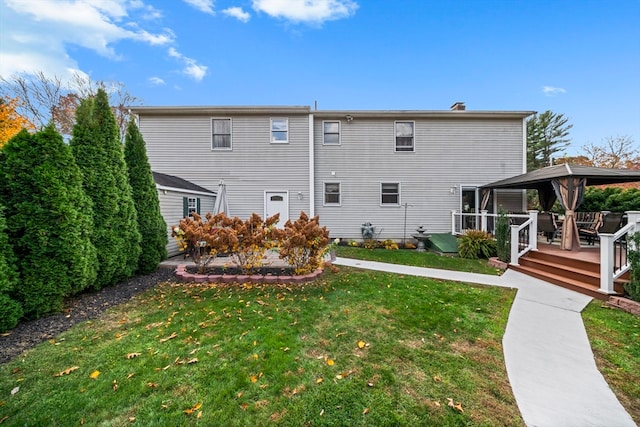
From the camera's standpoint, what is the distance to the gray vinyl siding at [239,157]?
426 inches

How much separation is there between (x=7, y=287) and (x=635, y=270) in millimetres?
9000

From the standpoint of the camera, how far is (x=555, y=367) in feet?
8.70

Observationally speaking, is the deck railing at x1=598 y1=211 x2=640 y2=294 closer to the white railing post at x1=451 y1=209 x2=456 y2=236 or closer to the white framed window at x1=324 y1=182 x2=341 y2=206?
the white railing post at x1=451 y1=209 x2=456 y2=236

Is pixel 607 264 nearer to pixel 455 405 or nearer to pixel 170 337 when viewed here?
pixel 455 405

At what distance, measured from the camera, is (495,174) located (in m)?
11.0

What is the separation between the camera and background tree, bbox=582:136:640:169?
20.7 meters

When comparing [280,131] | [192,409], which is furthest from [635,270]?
[280,131]

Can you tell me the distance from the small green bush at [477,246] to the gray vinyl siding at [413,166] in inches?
101

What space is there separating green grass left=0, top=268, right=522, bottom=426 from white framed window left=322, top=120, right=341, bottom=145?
8264 mm

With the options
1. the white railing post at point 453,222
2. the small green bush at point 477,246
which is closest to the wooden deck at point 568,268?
the small green bush at point 477,246

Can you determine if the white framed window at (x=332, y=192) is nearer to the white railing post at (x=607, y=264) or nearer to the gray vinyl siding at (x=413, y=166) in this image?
the gray vinyl siding at (x=413, y=166)

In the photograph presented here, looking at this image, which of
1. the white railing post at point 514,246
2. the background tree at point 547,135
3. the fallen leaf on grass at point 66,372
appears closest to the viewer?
the fallen leaf on grass at point 66,372

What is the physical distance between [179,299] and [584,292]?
7403 mm

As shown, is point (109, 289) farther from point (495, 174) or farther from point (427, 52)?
point (427, 52)
